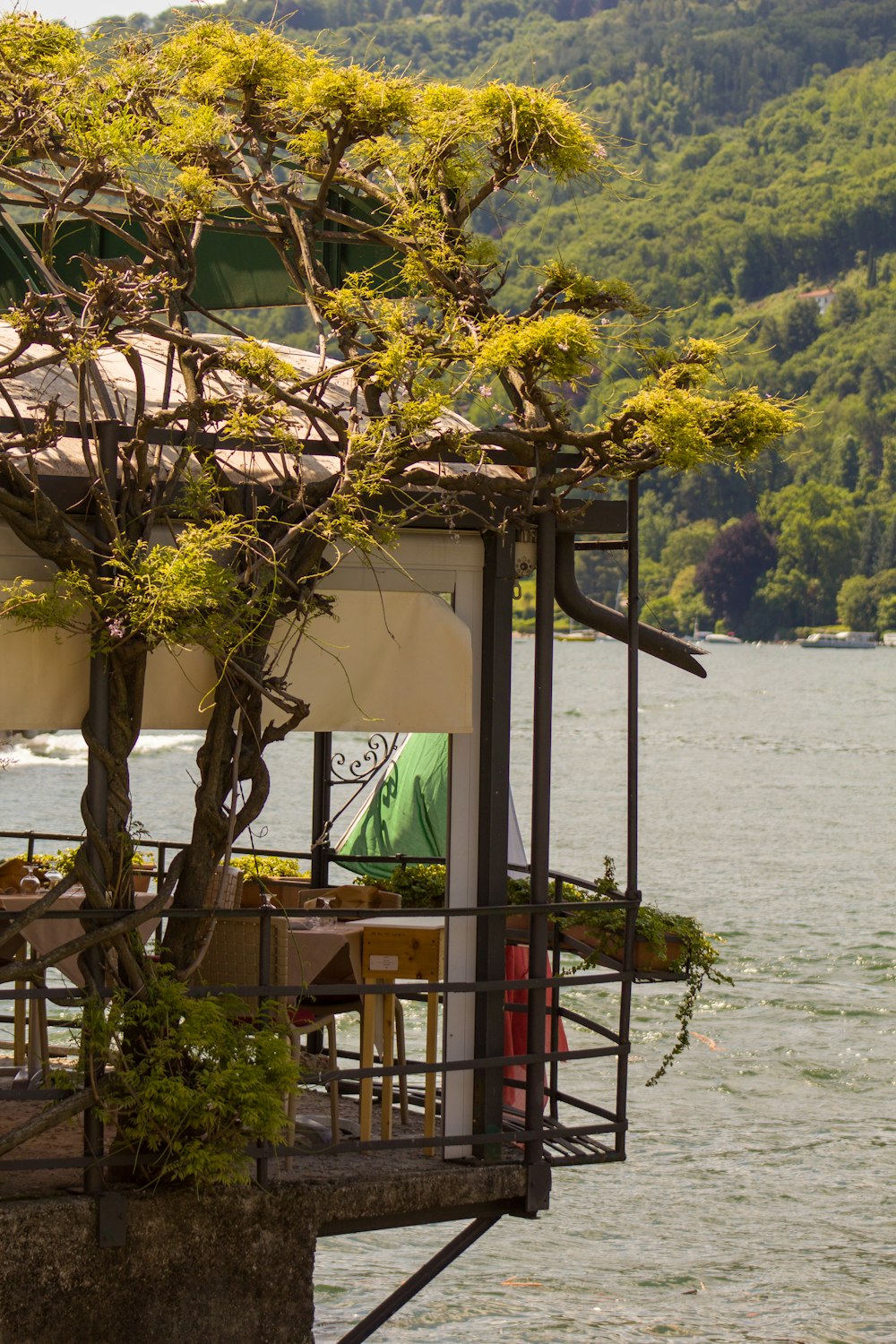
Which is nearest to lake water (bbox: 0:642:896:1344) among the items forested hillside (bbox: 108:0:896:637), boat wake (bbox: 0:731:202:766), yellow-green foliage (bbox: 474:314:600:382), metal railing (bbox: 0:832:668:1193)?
boat wake (bbox: 0:731:202:766)

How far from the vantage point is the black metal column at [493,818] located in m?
5.97

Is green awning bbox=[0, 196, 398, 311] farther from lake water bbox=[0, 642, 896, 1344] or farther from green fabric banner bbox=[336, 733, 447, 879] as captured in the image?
lake water bbox=[0, 642, 896, 1344]

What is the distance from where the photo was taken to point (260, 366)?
555 centimetres

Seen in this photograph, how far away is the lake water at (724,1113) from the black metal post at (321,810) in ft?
11.8

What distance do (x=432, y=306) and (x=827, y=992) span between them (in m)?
18.1

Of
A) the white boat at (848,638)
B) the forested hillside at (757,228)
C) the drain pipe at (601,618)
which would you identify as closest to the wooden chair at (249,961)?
the drain pipe at (601,618)

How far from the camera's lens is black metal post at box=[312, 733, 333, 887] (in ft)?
26.4

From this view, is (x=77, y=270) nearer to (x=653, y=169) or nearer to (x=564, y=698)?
(x=564, y=698)

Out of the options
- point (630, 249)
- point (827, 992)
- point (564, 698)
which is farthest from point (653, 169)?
point (827, 992)

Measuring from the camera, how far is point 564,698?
70438 mm

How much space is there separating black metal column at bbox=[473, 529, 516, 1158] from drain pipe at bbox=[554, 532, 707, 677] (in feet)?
0.77

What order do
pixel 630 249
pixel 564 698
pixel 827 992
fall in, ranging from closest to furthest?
pixel 827 992, pixel 564 698, pixel 630 249

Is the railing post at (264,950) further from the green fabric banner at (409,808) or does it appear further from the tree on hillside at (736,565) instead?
the tree on hillside at (736,565)

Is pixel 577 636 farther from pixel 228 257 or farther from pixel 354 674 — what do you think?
pixel 354 674
